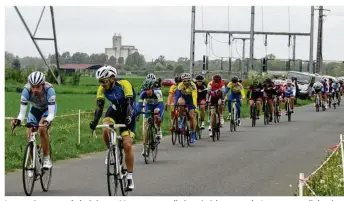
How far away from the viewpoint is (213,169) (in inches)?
650

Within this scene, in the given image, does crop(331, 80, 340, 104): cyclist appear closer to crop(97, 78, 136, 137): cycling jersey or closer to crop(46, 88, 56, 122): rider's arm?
crop(46, 88, 56, 122): rider's arm

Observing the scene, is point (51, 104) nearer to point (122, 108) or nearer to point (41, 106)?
point (41, 106)

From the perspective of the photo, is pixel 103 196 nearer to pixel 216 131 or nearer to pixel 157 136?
pixel 157 136

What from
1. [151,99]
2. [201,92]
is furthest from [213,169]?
[201,92]

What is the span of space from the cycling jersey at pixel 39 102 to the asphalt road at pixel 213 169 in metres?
1.14

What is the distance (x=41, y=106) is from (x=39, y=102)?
0.09 metres

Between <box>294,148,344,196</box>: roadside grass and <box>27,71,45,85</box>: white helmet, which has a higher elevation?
<box>27,71,45,85</box>: white helmet

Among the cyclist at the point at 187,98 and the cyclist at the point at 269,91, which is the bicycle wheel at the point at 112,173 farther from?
the cyclist at the point at 269,91

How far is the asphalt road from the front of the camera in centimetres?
1335

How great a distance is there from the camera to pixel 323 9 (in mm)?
87500

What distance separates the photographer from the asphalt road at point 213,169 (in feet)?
43.8

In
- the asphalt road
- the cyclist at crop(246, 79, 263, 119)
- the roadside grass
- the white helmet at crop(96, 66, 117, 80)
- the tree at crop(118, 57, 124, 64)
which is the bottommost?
the asphalt road

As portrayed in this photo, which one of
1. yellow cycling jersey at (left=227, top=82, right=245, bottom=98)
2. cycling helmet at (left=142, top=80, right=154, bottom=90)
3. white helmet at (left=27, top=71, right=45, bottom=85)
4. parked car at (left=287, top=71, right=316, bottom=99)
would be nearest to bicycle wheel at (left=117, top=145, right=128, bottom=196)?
white helmet at (left=27, top=71, right=45, bottom=85)

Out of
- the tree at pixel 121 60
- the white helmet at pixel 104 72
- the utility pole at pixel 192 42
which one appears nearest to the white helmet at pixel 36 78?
the white helmet at pixel 104 72
